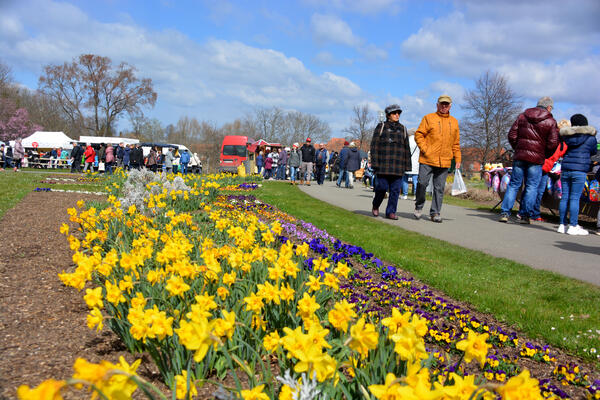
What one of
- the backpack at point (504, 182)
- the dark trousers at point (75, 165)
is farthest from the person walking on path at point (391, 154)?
the dark trousers at point (75, 165)

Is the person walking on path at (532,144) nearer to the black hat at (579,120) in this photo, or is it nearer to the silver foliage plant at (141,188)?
the black hat at (579,120)

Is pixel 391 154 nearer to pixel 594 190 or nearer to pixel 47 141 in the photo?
pixel 594 190

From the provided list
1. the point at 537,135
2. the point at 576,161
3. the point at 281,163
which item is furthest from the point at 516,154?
the point at 281,163

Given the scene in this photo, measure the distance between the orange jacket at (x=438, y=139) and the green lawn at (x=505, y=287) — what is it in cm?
184

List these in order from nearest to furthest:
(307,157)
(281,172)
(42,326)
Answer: (42,326)
(307,157)
(281,172)

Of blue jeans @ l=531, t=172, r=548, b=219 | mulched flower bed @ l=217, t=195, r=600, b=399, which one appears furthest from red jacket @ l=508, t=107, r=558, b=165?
mulched flower bed @ l=217, t=195, r=600, b=399

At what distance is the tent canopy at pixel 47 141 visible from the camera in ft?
135

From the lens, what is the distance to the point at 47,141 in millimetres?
41875

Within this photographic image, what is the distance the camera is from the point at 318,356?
1.38 m

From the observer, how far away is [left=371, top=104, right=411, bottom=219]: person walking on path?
311 inches

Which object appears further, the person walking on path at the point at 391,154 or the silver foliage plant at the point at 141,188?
the person walking on path at the point at 391,154

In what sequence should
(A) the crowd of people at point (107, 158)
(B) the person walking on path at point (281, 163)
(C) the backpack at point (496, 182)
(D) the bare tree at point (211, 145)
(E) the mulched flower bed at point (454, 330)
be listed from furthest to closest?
(D) the bare tree at point (211, 145) → (B) the person walking on path at point (281, 163) → (A) the crowd of people at point (107, 158) → (C) the backpack at point (496, 182) → (E) the mulched flower bed at point (454, 330)

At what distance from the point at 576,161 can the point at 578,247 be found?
209 cm

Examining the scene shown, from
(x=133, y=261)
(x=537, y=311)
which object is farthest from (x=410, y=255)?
(x=133, y=261)
